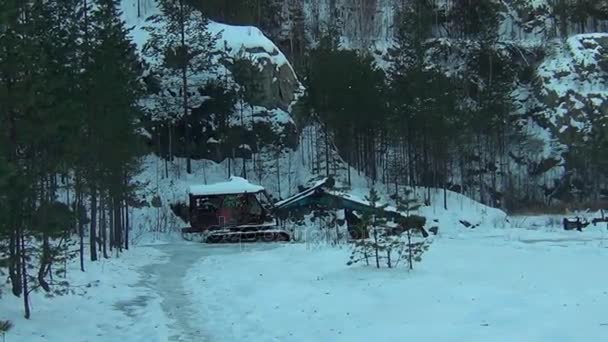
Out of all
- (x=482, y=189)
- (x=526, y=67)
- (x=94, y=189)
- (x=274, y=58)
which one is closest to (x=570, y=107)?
(x=526, y=67)

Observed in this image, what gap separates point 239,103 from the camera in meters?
45.5

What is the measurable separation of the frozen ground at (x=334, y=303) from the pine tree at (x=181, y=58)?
27.4m

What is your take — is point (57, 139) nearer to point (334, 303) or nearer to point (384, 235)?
point (334, 303)

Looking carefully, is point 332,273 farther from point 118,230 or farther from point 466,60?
point 466,60

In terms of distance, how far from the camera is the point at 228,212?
3183cm

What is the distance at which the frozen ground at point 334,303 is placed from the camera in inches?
350

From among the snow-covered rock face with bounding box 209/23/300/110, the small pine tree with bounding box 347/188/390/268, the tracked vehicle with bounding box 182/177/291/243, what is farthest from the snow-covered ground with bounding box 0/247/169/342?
the snow-covered rock face with bounding box 209/23/300/110

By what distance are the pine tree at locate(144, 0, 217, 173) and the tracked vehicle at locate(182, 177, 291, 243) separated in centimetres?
1110

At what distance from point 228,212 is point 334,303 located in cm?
2108

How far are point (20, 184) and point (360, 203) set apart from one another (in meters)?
21.0

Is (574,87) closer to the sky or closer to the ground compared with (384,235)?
closer to the sky

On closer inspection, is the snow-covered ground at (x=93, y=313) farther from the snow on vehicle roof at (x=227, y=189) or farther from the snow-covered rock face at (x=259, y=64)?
the snow-covered rock face at (x=259, y=64)

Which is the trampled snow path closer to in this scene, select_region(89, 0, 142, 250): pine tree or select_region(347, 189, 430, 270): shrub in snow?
select_region(89, 0, 142, 250): pine tree

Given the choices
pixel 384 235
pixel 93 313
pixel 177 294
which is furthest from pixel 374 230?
pixel 93 313
